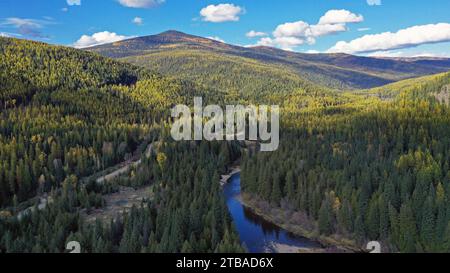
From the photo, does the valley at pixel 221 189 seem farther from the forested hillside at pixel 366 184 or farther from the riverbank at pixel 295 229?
the riverbank at pixel 295 229

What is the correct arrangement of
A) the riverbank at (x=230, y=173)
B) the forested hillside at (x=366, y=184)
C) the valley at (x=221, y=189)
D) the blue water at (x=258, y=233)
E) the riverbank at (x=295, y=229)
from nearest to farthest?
the valley at (x=221, y=189), the forested hillside at (x=366, y=184), the riverbank at (x=295, y=229), the blue water at (x=258, y=233), the riverbank at (x=230, y=173)

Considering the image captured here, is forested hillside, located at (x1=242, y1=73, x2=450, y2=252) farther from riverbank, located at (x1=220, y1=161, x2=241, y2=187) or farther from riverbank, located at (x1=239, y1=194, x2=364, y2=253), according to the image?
riverbank, located at (x1=220, y1=161, x2=241, y2=187)

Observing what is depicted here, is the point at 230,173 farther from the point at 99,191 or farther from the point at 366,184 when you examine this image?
the point at 366,184

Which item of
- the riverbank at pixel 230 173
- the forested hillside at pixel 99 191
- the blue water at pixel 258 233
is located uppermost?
the forested hillside at pixel 99 191

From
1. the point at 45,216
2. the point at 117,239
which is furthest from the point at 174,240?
the point at 45,216

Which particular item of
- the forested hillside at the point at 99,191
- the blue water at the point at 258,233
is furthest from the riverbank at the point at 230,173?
the blue water at the point at 258,233

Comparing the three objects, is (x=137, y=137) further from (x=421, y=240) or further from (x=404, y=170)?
(x=421, y=240)

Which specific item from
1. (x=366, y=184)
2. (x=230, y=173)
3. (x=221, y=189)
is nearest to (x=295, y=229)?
(x=366, y=184)
